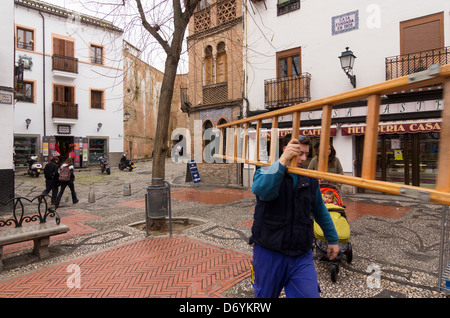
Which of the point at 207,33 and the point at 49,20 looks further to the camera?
the point at 49,20

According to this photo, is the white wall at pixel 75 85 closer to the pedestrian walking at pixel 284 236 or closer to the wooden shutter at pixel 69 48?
the wooden shutter at pixel 69 48

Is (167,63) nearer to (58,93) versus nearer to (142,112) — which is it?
(58,93)

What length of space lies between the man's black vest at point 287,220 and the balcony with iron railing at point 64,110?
24.5 meters

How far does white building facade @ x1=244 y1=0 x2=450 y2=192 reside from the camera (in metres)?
9.59

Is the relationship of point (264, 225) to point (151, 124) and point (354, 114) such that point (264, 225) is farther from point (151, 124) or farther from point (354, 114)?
point (151, 124)

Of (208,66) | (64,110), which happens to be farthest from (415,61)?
(64,110)

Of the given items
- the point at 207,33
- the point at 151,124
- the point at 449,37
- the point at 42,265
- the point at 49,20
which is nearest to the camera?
the point at 42,265

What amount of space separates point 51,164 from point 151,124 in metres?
27.8

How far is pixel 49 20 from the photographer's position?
22219 millimetres

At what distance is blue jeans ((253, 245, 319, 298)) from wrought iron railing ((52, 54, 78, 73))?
25518 mm

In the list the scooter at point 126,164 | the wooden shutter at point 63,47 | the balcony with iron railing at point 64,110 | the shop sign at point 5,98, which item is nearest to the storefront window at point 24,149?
the balcony with iron railing at point 64,110

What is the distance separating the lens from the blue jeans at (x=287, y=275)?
2146 mm
